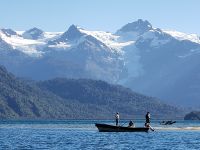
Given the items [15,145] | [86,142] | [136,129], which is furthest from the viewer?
[136,129]

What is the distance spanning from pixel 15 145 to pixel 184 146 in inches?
1107

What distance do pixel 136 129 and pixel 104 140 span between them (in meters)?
32.6

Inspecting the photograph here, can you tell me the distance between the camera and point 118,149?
4596 inches

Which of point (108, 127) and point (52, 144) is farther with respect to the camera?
point (108, 127)

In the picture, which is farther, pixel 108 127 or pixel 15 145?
pixel 108 127

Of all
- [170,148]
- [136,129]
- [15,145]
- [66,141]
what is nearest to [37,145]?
A: [15,145]

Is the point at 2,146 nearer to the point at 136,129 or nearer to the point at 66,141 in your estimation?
the point at 66,141

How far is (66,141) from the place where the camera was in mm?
138000

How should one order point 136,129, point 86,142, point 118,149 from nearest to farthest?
point 118,149, point 86,142, point 136,129

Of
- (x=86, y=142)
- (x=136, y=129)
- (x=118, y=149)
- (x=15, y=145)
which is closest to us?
(x=118, y=149)

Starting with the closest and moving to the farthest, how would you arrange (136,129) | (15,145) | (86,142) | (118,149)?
(118,149), (15,145), (86,142), (136,129)

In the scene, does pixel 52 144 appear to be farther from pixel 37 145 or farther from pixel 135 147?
pixel 135 147

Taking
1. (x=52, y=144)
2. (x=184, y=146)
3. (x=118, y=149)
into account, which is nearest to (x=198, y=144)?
(x=184, y=146)

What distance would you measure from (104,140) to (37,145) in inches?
702
